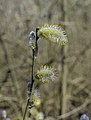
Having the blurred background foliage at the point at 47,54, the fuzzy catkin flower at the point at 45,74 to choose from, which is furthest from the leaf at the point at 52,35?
the blurred background foliage at the point at 47,54

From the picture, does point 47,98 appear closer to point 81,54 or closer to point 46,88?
point 46,88

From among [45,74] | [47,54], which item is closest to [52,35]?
[45,74]

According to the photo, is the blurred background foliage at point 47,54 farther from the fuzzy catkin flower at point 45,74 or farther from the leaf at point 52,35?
the leaf at point 52,35

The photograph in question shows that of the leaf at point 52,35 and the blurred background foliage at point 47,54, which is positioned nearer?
the leaf at point 52,35

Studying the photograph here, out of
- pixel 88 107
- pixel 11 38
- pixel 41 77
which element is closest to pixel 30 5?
pixel 11 38

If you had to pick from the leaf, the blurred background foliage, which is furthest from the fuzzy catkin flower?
the blurred background foliage

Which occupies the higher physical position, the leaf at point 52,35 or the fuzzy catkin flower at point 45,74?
the leaf at point 52,35
